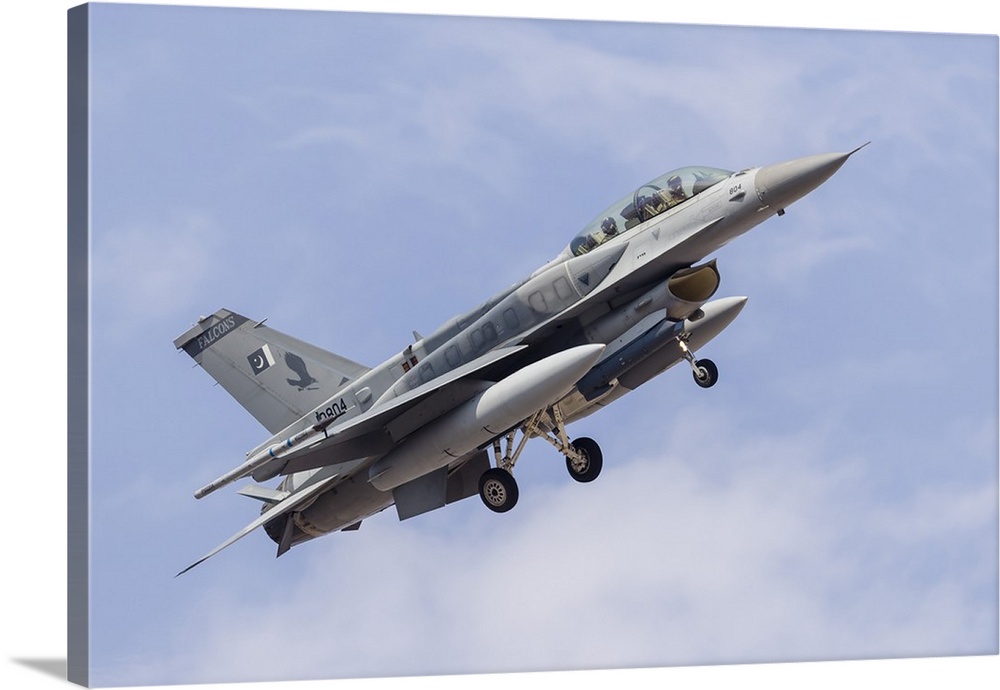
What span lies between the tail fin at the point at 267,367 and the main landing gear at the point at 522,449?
2199 millimetres

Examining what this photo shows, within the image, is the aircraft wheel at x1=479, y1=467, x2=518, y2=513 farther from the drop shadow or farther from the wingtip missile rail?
the drop shadow

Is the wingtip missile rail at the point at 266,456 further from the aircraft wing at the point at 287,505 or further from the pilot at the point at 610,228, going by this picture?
the pilot at the point at 610,228

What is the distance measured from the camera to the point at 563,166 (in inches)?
736

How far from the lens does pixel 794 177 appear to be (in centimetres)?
1647

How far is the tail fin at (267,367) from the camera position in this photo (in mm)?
19359

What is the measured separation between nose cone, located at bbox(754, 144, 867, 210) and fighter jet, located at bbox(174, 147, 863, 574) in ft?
0.04

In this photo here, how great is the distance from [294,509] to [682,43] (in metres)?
6.40

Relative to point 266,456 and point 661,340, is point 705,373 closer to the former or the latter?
point 661,340

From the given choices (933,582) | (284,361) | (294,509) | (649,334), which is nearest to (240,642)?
(294,509)

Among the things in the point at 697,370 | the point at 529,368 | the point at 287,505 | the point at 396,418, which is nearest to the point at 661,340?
the point at 697,370

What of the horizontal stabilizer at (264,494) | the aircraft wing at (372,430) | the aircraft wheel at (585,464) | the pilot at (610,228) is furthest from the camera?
the horizontal stabilizer at (264,494)

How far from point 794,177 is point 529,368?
3.02m

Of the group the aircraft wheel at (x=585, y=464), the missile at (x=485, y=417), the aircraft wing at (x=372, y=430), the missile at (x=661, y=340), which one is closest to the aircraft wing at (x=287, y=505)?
the aircraft wing at (x=372, y=430)

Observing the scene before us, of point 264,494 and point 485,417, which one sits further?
point 264,494
